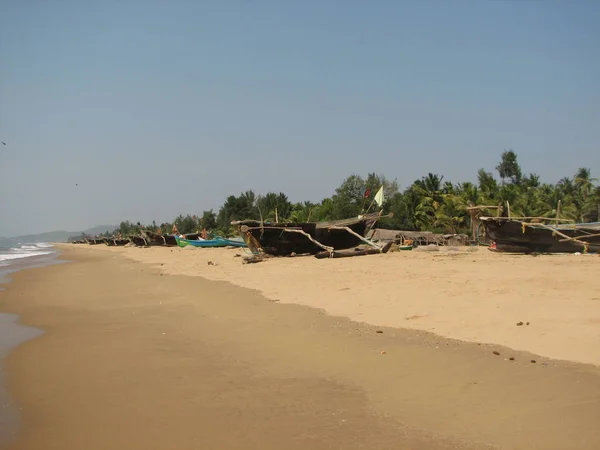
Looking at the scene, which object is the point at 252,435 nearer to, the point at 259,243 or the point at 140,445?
the point at 140,445

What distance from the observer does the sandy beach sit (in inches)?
138

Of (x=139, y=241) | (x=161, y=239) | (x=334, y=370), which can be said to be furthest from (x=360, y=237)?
(x=139, y=241)

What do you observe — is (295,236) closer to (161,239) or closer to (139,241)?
(161,239)

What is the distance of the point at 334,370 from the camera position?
16.2ft

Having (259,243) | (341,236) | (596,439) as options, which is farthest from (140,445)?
(341,236)

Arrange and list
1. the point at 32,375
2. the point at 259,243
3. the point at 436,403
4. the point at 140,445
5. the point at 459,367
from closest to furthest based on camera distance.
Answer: the point at 140,445 → the point at 436,403 → the point at 459,367 → the point at 32,375 → the point at 259,243

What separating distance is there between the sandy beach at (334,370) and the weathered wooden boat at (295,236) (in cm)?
1033

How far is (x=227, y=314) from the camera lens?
28.1 ft

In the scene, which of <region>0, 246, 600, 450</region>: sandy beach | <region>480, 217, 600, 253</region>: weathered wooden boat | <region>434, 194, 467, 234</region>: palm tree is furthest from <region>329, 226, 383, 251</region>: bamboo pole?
<region>434, 194, 467, 234</region>: palm tree

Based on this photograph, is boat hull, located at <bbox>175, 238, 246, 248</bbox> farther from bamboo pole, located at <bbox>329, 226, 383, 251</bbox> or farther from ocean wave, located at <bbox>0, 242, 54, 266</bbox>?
ocean wave, located at <bbox>0, 242, 54, 266</bbox>

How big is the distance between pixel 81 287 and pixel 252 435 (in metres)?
13.4

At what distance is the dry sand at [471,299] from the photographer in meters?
5.52

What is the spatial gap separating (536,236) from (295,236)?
979 cm

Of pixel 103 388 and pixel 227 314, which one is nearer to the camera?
pixel 103 388
